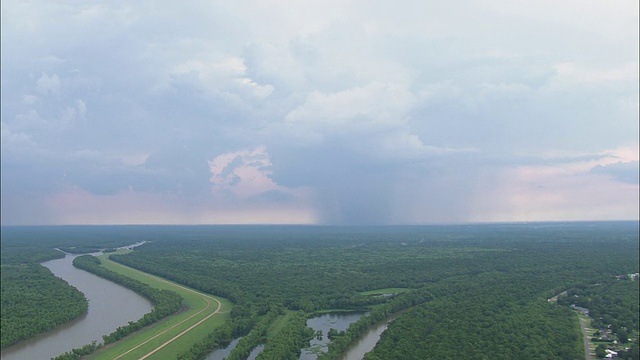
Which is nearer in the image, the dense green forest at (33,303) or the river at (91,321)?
the river at (91,321)

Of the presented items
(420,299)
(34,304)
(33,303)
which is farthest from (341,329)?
(33,303)

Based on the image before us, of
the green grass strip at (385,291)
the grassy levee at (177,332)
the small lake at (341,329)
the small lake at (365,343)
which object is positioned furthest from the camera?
the green grass strip at (385,291)

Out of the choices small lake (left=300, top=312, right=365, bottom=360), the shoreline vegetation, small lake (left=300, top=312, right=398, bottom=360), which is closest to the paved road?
small lake (left=300, top=312, right=398, bottom=360)

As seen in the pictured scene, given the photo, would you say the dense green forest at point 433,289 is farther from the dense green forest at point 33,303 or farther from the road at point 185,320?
the dense green forest at point 33,303

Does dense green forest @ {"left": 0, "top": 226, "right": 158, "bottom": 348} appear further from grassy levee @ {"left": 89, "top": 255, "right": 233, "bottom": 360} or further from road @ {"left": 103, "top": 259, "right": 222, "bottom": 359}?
road @ {"left": 103, "top": 259, "right": 222, "bottom": 359}

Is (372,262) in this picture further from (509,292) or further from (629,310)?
(629,310)

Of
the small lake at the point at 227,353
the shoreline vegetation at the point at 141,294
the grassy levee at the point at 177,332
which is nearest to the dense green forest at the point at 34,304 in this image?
the shoreline vegetation at the point at 141,294

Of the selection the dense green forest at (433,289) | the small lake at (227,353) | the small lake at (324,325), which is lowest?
the small lake at (227,353)

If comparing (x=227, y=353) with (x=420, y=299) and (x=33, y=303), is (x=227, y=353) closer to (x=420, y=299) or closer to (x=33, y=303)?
(x=420, y=299)

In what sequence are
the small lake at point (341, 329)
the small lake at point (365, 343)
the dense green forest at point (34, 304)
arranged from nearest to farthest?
the small lake at point (365, 343) → the small lake at point (341, 329) → the dense green forest at point (34, 304)
